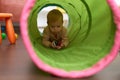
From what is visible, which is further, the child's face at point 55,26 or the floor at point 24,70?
the child's face at point 55,26

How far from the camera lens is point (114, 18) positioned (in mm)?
913

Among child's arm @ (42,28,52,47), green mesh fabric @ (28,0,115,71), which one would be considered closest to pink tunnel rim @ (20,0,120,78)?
green mesh fabric @ (28,0,115,71)

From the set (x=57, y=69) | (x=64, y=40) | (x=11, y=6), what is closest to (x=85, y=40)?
(x=64, y=40)

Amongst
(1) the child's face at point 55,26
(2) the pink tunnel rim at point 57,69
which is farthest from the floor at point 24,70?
(1) the child's face at point 55,26

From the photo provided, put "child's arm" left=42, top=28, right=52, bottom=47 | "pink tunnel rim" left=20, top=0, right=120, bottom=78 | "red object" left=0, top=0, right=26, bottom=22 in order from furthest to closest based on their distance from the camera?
"red object" left=0, top=0, right=26, bottom=22
"child's arm" left=42, top=28, right=52, bottom=47
"pink tunnel rim" left=20, top=0, right=120, bottom=78

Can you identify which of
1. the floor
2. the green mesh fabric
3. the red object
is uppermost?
the red object

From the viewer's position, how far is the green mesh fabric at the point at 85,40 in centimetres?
99

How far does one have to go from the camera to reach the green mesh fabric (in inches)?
39.0

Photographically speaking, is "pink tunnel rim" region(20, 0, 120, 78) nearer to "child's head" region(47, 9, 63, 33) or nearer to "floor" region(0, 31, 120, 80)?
"floor" region(0, 31, 120, 80)

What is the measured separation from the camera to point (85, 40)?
1289 mm

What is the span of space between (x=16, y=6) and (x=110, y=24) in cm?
157

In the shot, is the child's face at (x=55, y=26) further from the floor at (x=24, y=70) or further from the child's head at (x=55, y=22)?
the floor at (x=24, y=70)

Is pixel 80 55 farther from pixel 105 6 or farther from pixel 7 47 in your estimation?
pixel 7 47

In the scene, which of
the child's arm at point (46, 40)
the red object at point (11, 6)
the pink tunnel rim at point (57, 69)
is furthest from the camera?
the red object at point (11, 6)
